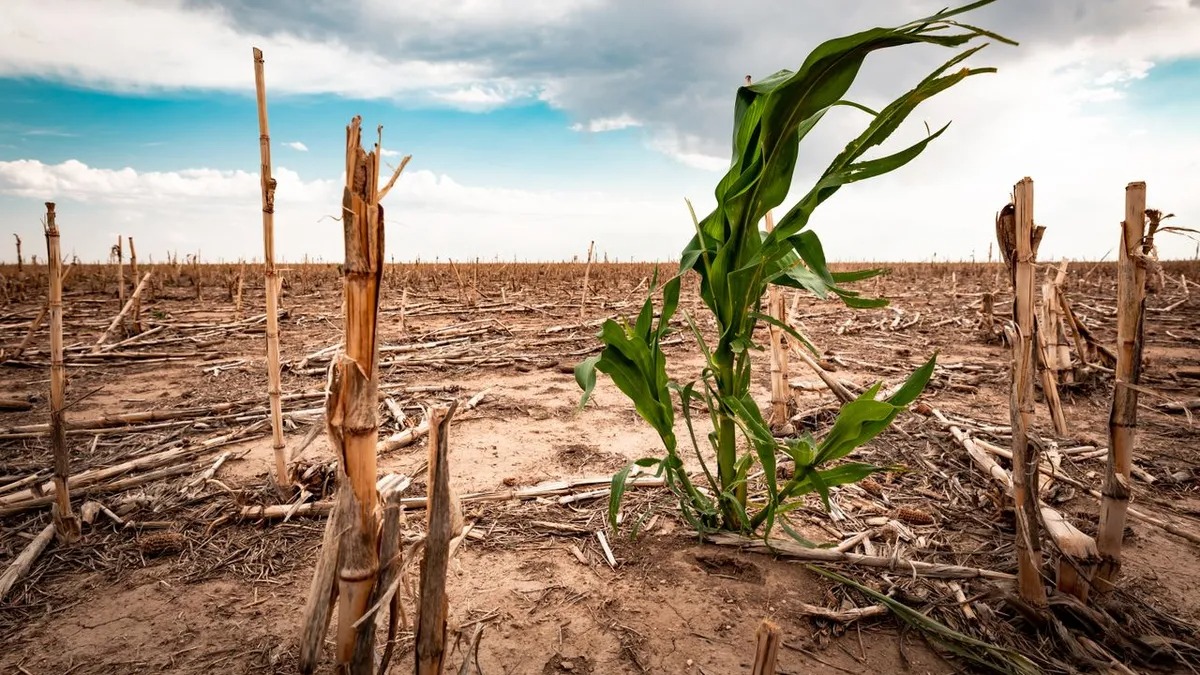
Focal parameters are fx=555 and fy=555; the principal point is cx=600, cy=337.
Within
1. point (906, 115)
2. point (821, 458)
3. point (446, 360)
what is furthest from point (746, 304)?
point (446, 360)

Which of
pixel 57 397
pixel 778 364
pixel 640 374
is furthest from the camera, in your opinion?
pixel 778 364

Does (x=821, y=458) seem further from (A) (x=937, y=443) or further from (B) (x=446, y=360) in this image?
(B) (x=446, y=360)

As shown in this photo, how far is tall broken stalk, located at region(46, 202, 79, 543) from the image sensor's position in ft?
7.91

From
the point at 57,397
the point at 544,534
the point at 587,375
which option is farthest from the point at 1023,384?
the point at 57,397

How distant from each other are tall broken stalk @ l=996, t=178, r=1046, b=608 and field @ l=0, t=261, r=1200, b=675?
0.22m

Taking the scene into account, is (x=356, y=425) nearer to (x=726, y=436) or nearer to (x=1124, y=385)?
(x=726, y=436)

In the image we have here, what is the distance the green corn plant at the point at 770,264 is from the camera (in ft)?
5.80

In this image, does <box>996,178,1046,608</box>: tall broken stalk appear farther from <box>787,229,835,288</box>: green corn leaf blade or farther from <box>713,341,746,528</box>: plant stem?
<box>713,341,746,528</box>: plant stem

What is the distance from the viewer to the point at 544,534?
Result: 106 inches

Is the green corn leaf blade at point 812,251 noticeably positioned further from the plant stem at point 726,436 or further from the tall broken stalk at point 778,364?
the tall broken stalk at point 778,364

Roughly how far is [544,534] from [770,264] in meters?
1.65

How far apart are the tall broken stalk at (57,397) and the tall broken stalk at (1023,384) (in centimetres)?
378

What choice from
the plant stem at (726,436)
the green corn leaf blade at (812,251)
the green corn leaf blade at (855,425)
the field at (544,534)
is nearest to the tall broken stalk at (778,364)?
the field at (544,534)

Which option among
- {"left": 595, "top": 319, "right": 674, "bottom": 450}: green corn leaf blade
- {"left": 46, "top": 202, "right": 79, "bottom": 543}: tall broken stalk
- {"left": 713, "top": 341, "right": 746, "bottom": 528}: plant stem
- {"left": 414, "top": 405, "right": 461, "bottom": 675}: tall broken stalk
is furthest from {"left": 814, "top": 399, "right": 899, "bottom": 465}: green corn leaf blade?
{"left": 46, "top": 202, "right": 79, "bottom": 543}: tall broken stalk
